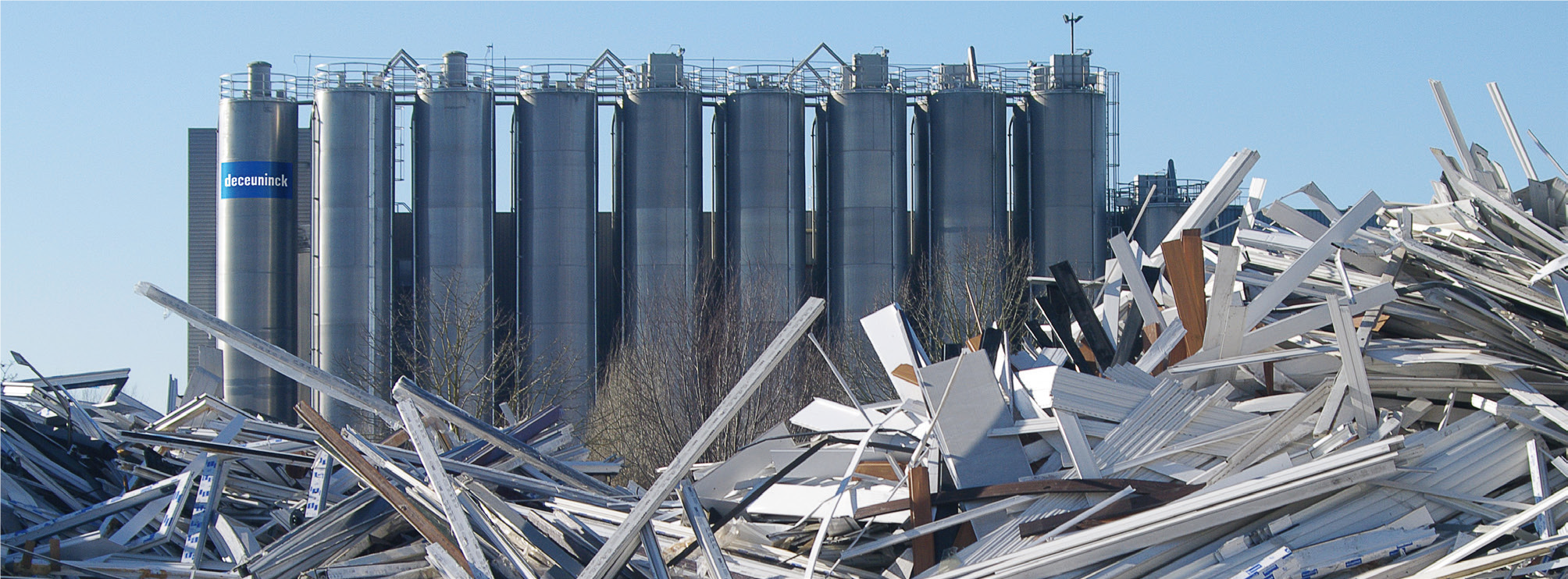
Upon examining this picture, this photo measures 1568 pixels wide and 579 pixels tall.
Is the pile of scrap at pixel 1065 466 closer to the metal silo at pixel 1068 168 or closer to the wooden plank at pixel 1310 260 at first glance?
the wooden plank at pixel 1310 260

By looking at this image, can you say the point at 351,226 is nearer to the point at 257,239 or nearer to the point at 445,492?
the point at 257,239

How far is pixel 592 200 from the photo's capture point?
26828 millimetres

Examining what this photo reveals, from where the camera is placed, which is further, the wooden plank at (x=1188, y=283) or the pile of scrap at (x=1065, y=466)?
the wooden plank at (x=1188, y=283)

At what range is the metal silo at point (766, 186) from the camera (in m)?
26.2

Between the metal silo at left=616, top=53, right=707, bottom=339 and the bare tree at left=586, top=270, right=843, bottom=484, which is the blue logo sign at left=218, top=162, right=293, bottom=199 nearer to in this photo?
the metal silo at left=616, top=53, right=707, bottom=339

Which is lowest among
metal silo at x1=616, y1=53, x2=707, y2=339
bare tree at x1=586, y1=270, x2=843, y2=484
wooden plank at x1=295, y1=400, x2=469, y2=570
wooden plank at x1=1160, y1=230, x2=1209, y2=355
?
bare tree at x1=586, y1=270, x2=843, y2=484

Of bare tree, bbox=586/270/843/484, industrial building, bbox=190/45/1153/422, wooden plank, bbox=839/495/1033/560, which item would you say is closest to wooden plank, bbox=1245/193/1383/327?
wooden plank, bbox=839/495/1033/560

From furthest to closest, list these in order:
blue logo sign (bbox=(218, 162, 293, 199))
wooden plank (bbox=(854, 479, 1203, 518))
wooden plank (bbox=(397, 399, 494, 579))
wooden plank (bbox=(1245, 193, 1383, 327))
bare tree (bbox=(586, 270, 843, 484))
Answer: blue logo sign (bbox=(218, 162, 293, 199)), bare tree (bbox=(586, 270, 843, 484)), wooden plank (bbox=(1245, 193, 1383, 327)), wooden plank (bbox=(854, 479, 1203, 518)), wooden plank (bbox=(397, 399, 494, 579))

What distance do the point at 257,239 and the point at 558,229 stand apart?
633 centimetres

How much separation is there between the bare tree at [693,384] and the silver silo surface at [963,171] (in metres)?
4.82

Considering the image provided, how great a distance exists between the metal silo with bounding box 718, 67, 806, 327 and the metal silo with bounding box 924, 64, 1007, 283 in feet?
9.06

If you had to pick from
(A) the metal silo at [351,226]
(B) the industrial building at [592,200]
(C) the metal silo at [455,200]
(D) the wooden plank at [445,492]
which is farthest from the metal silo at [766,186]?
(D) the wooden plank at [445,492]

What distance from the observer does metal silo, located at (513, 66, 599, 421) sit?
2616cm

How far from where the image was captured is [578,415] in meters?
25.3
